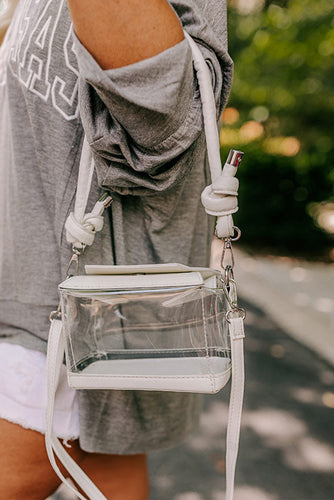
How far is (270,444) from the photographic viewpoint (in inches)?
111

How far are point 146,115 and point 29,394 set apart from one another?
1.89 feet

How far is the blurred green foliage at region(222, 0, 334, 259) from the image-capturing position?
17.1ft

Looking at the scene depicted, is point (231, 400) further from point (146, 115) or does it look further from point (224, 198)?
point (146, 115)

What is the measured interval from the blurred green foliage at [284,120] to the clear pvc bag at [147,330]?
4.78 metres

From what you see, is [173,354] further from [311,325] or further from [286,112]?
[286,112]

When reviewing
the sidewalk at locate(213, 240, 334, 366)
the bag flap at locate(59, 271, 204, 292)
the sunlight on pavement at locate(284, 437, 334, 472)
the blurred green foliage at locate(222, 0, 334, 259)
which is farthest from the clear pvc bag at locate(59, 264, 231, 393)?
the blurred green foliage at locate(222, 0, 334, 259)

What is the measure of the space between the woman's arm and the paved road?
2.23 m

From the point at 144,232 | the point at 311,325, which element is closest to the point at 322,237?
the point at 311,325

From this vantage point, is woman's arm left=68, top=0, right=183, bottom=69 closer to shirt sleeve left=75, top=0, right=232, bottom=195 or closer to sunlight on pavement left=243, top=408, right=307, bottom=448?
shirt sleeve left=75, top=0, right=232, bottom=195

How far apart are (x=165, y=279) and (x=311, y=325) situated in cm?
380

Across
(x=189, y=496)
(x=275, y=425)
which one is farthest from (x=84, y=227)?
(x=275, y=425)

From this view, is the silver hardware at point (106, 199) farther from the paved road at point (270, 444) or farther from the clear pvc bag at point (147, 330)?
the paved road at point (270, 444)

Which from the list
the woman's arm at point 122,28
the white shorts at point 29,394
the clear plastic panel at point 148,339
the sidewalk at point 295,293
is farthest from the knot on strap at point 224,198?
the sidewalk at point 295,293

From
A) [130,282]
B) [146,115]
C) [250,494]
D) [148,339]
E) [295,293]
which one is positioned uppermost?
[146,115]
